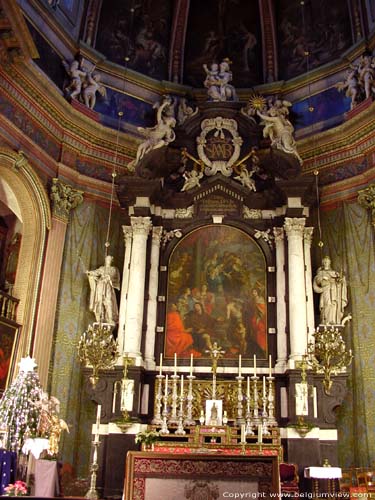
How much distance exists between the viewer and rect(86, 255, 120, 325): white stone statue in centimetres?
1281

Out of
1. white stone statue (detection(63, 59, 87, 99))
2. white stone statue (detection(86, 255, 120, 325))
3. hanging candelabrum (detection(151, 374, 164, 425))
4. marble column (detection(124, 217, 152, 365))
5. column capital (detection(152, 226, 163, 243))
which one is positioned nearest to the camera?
hanging candelabrum (detection(151, 374, 164, 425))

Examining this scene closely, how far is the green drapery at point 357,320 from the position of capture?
12.0 meters

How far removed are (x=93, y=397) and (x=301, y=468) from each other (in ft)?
13.8

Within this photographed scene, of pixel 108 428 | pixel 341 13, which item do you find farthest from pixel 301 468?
pixel 341 13

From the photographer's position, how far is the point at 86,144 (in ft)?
48.2

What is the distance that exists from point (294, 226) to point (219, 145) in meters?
2.81

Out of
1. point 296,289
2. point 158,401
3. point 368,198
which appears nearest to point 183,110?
point 368,198

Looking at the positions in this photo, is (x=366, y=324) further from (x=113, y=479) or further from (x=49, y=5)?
(x=49, y=5)

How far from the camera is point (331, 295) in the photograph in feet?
41.4

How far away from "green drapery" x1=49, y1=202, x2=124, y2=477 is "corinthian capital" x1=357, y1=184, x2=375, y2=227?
18.4 feet

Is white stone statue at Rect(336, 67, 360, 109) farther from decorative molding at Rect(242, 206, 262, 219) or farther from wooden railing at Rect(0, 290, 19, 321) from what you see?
wooden railing at Rect(0, 290, 19, 321)

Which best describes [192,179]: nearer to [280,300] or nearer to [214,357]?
[280,300]

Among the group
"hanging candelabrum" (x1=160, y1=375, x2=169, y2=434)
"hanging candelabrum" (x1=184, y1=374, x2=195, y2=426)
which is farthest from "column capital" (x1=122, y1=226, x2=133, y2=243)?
"hanging candelabrum" (x1=184, y1=374, x2=195, y2=426)

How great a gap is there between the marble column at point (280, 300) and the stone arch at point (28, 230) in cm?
507
